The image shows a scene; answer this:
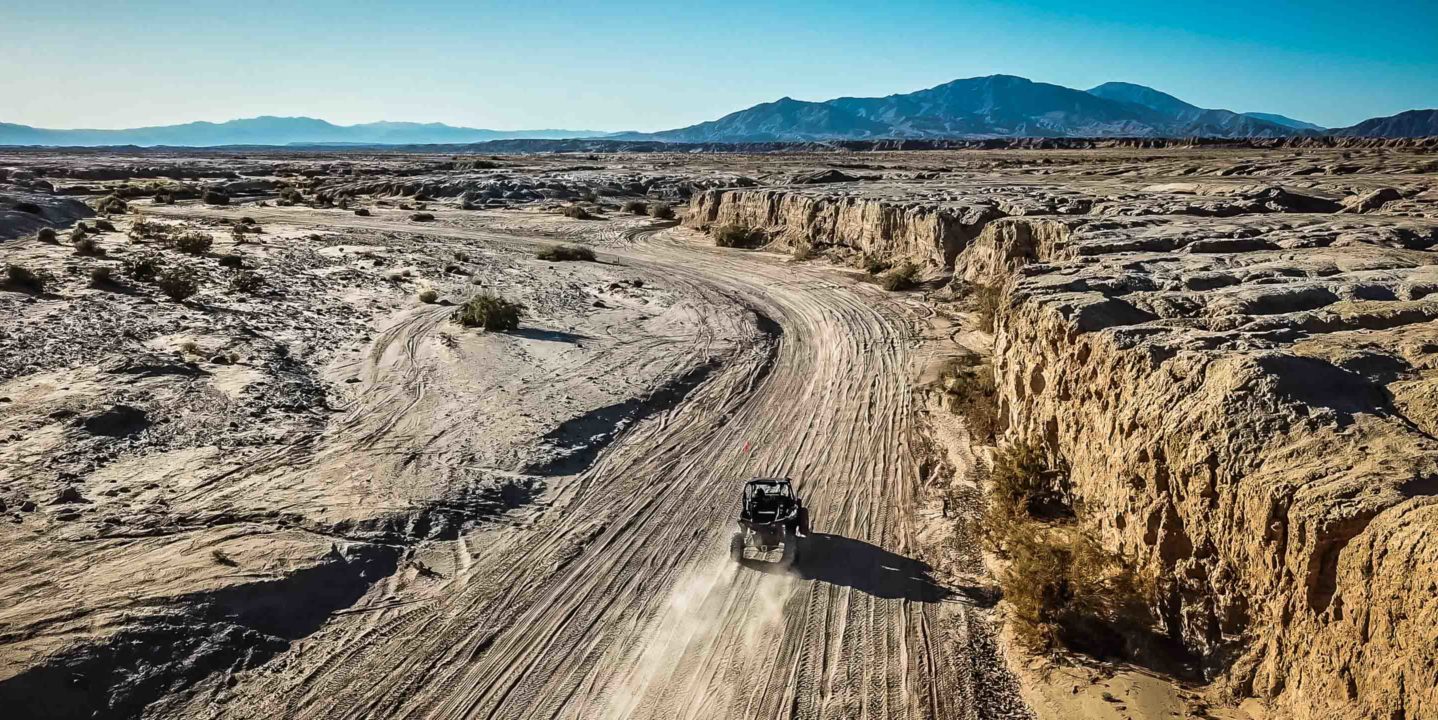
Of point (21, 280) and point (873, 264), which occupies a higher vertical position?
point (21, 280)

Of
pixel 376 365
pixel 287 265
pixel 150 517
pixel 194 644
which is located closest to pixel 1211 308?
pixel 194 644

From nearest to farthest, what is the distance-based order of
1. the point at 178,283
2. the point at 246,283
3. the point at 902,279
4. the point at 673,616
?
the point at 673,616
the point at 178,283
the point at 246,283
the point at 902,279

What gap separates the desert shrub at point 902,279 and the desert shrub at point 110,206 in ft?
147

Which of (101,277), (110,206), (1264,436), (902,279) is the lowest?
(902,279)

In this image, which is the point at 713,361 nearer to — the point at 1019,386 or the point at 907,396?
the point at 907,396

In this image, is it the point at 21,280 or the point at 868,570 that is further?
the point at 21,280

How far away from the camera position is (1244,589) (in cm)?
668

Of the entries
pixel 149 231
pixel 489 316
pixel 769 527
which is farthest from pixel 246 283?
pixel 769 527

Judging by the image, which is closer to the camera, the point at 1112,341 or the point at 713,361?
the point at 1112,341

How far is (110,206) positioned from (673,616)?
52734mm

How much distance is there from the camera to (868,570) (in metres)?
9.86

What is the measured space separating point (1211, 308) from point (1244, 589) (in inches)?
187

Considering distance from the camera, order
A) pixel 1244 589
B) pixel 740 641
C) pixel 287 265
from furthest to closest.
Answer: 1. pixel 287 265
2. pixel 740 641
3. pixel 1244 589

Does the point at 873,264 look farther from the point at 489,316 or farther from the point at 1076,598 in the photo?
the point at 1076,598
